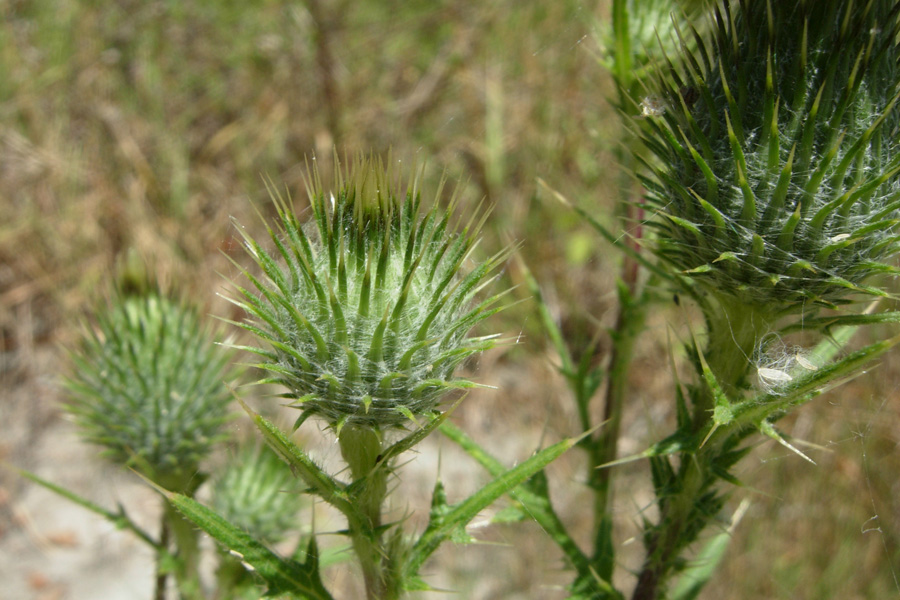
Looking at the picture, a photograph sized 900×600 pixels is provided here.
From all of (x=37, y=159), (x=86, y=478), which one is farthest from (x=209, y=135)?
(x=86, y=478)

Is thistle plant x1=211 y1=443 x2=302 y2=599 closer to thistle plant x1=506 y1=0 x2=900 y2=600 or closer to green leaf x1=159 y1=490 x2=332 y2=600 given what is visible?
green leaf x1=159 y1=490 x2=332 y2=600

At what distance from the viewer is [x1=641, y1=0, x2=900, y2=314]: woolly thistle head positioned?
5.03ft

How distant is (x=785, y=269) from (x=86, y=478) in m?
5.16

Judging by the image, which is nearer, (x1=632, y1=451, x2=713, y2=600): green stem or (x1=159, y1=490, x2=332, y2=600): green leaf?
(x1=159, y1=490, x2=332, y2=600): green leaf

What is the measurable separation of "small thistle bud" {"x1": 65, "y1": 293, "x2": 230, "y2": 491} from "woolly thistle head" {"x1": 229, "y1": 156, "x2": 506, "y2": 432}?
45.7 inches

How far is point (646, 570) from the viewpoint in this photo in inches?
79.8

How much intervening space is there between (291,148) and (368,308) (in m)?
4.76

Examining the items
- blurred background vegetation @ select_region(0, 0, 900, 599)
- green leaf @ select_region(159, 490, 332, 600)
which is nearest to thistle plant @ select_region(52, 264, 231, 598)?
green leaf @ select_region(159, 490, 332, 600)

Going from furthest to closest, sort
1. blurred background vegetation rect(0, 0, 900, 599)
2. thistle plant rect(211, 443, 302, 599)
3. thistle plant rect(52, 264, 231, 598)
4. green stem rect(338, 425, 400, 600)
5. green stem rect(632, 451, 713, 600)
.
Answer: blurred background vegetation rect(0, 0, 900, 599) → thistle plant rect(211, 443, 302, 599) → thistle plant rect(52, 264, 231, 598) → green stem rect(632, 451, 713, 600) → green stem rect(338, 425, 400, 600)

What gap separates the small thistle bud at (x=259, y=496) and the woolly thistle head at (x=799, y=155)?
1.96 meters

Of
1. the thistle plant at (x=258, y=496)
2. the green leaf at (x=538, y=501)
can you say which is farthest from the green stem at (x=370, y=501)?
the thistle plant at (x=258, y=496)

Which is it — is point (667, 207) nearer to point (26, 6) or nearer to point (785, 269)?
point (785, 269)

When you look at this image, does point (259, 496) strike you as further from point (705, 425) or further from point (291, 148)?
point (291, 148)

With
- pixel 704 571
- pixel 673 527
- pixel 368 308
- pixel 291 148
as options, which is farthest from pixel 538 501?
pixel 291 148
